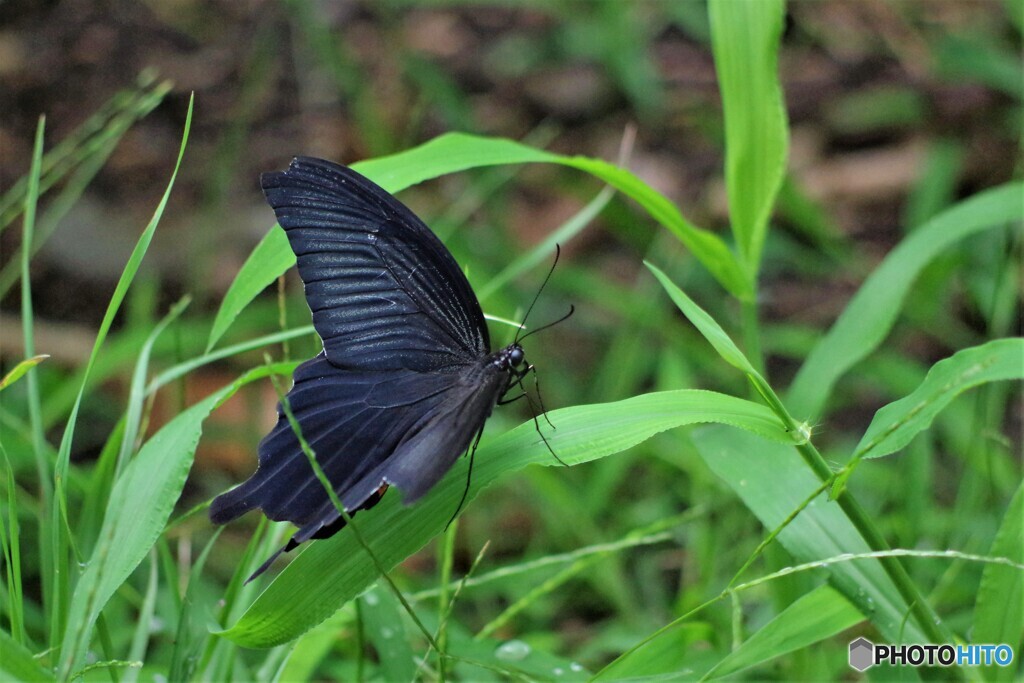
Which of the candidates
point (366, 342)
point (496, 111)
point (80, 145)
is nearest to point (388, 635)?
point (366, 342)

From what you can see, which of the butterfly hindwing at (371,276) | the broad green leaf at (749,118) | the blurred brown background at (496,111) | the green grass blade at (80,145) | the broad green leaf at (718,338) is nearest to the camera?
the broad green leaf at (718,338)

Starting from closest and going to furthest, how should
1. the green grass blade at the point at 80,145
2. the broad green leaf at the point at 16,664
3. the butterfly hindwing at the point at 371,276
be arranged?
the broad green leaf at the point at 16,664, the butterfly hindwing at the point at 371,276, the green grass blade at the point at 80,145

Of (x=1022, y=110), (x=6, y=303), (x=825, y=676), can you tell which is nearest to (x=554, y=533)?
(x=825, y=676)

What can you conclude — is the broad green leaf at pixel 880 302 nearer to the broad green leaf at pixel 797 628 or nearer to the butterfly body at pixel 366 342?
the broad green leaf at pixel 797 628

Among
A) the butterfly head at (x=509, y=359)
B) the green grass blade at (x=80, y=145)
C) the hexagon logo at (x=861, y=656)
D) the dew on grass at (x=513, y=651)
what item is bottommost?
the hexagon logo at (x=861, y=656)

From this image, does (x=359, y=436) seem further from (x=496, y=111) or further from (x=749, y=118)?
(x=496, y=111)

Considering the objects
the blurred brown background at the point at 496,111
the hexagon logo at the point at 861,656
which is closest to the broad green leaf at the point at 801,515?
the hexagon logo at the point at 861,656

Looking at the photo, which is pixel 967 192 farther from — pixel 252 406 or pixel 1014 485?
pixel 252 406
